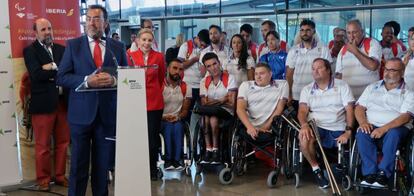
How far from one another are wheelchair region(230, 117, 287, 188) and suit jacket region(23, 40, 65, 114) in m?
1.58

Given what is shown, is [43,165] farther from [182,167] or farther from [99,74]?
[99,74]

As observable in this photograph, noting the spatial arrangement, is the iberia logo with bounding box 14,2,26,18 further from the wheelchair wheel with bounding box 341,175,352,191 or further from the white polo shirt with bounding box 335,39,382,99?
the wheelchair wheel with bounding box 341,175,352,191

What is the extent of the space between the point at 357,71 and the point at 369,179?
3.70 ft

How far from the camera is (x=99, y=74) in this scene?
10.5 feet

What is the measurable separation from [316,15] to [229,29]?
2.15 m

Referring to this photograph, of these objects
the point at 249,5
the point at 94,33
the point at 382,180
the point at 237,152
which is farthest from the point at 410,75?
the point at 249,5

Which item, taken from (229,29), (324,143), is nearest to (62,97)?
(324,143)

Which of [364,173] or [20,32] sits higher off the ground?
[20,32]

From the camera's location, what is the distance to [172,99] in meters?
4.88

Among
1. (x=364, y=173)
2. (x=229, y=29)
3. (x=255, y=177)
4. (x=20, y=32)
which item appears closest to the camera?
(x=364, y=173)

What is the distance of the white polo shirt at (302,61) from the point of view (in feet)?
16.1

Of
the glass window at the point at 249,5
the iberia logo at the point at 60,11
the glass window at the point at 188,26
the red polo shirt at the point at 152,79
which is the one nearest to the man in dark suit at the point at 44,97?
the iberia logo at the point at 60,11

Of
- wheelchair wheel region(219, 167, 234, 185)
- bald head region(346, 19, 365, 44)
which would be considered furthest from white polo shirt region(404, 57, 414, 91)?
wheelchair wheel region(219, 167, 234, 185)

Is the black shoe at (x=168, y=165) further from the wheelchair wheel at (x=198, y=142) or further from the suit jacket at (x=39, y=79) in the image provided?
the suit jacket at (x=39, y=79)
